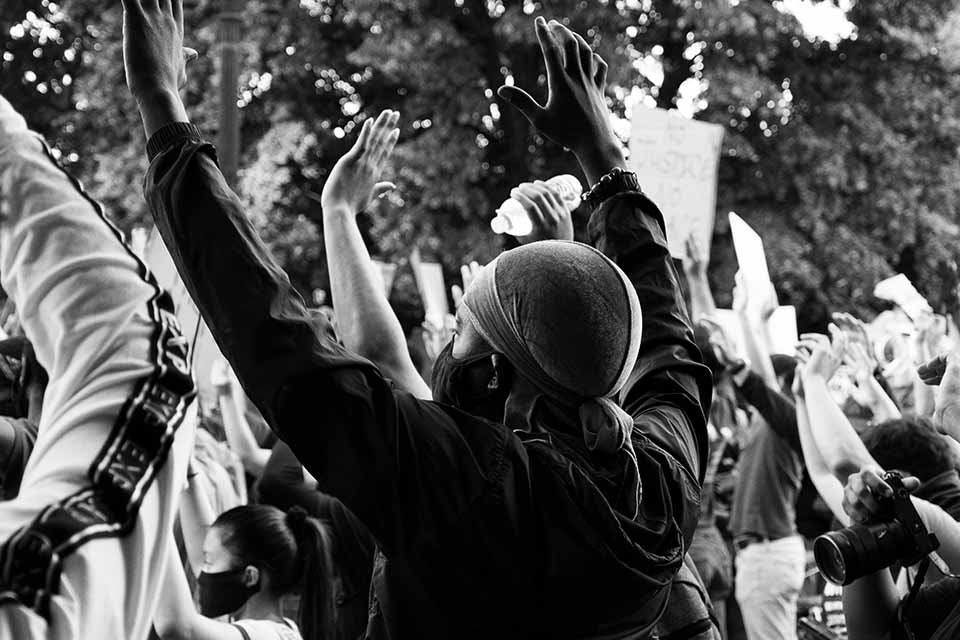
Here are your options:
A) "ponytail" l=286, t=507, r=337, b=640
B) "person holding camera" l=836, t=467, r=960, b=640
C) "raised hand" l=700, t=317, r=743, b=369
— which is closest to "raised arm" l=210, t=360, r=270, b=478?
"ponytail" l=286, t=507, r=337, b=640

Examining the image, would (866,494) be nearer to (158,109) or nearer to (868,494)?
(868,494)

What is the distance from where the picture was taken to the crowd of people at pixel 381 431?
1.39 m

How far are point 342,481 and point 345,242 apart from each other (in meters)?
0.83

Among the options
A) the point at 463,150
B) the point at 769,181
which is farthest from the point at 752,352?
the point at 769,181

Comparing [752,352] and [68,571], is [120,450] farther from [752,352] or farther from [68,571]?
[752,352]

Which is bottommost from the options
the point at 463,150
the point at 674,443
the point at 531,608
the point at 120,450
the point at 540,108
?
the point at 463,150

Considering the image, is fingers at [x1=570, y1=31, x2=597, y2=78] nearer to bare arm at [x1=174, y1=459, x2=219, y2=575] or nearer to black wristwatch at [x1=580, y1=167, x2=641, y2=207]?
black wristwatch at [x1=580, y1=167, x2=641, y2=207]

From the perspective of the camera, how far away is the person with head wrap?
1.74m

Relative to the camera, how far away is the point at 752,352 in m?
5.76

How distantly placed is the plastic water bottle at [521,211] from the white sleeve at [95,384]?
57.8 inches

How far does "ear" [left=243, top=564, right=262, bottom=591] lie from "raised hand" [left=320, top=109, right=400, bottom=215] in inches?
48.2

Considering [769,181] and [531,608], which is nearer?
[531,608]

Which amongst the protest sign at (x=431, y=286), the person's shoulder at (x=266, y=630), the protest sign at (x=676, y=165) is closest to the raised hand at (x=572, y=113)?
the person's shoulder at (x=266, y=630)

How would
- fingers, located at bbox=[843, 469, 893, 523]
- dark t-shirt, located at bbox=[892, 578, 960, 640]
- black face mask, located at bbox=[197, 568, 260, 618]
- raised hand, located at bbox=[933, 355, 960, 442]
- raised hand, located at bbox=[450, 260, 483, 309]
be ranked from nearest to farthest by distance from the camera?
1. raised hand, located at bbox=[450, 260, 483, 309]
2. fingers, located at bbox=[843, 469, 893, 523]
3. dark t-shirt, located at bbox=[892, 578, 960, 640]
4. raised hand, located at bbox=[933, 355, 960, 442]
5. black face mask, located at bbox=[197, 568, 260, 618]
